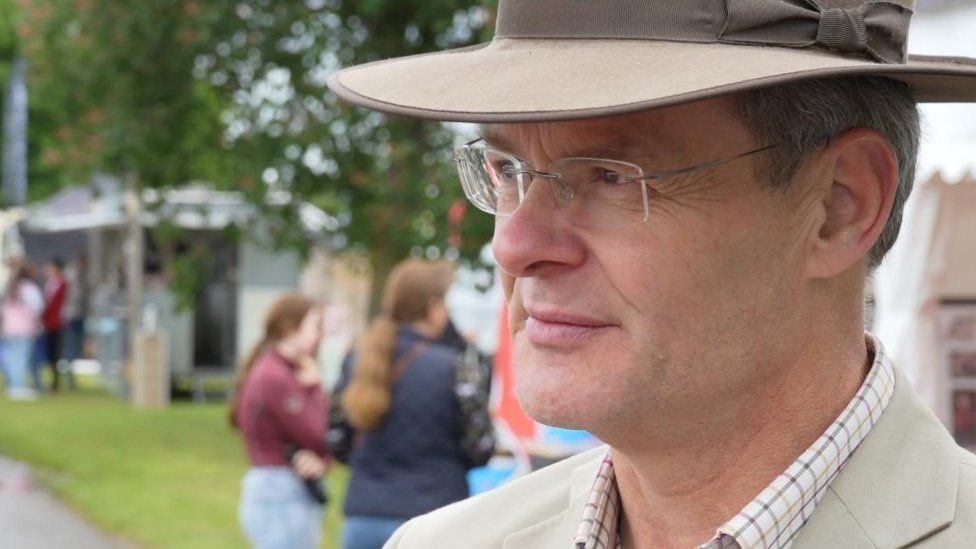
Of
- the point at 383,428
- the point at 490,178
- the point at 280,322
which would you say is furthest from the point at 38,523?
the point at 490,178

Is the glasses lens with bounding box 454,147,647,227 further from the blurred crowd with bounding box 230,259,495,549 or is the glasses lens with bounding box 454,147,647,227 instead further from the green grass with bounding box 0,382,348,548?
the green grass with bounding box 0,382,348,548

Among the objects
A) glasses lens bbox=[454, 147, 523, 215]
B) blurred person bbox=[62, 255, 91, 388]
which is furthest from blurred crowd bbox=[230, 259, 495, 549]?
blurred person bbox=[62, 255, 91, 388]

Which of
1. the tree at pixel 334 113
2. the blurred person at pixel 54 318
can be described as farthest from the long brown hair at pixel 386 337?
the blurred person at pixel 54 318

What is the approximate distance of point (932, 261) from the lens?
580 centimetres

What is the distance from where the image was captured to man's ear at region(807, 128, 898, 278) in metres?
1.70

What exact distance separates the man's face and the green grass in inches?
336

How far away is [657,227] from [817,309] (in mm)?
227

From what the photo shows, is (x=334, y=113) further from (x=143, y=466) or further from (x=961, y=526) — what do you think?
(x=961, y=526)

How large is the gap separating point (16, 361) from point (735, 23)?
2139 cm

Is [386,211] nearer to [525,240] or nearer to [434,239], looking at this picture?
[434,239]

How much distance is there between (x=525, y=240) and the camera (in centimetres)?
166

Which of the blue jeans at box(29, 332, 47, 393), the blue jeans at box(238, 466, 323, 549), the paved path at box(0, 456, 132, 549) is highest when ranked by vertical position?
the blue jeans at box(238, 466, 323, 549)

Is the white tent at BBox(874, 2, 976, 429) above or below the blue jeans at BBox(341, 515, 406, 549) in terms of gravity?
above

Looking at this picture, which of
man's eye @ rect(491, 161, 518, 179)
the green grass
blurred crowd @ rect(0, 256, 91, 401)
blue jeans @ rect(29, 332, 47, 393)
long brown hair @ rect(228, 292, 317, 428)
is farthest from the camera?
blue jeans @ rect(29, 332, 47, 393)
